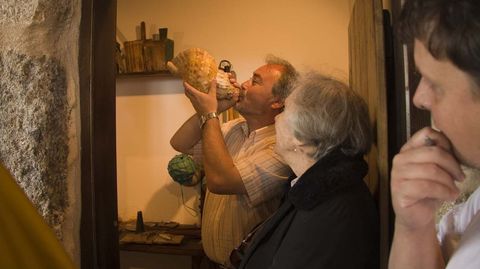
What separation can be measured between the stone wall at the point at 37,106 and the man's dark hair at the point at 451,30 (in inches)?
30.7

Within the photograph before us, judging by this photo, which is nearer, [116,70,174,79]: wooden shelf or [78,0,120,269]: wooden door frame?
[78,0,120,269]: wooden door frame

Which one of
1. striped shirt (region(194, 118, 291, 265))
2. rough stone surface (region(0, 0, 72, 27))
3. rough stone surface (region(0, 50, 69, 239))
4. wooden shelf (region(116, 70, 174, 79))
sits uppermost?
wooden shelf (region(116, 70, 174, 79))

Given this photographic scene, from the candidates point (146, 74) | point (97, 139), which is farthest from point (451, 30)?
point (146, 74)

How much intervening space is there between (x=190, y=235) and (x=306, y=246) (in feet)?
A: 5.90

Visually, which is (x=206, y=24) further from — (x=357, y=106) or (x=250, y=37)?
(x=357, y=106)

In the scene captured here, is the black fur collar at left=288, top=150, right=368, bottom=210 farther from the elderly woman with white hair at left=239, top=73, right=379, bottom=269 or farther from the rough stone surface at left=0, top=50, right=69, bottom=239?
the rough stone surface at left=0, top=50, right=69, bottom=239

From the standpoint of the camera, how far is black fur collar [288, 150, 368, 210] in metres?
0.95

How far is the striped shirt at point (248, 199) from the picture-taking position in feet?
4.63

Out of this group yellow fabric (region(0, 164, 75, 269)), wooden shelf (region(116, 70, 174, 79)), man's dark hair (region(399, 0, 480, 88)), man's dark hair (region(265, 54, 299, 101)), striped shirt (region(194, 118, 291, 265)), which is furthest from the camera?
wooden shelf (region(116, 70, 174, 79))

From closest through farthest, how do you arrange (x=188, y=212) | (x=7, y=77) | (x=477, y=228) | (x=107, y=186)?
(x=477, y=228), (x=7, y=77), (x=107, y=186), (x=188, y=212)

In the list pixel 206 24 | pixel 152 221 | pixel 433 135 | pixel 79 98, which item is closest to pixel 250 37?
pixel 206 24

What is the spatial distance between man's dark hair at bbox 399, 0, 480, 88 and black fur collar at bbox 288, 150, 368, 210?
52 centimetres

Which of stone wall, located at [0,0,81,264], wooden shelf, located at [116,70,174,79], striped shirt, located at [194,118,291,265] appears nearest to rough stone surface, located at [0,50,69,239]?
stone wall, located at [0,0,81,264]

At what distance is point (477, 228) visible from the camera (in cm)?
50
